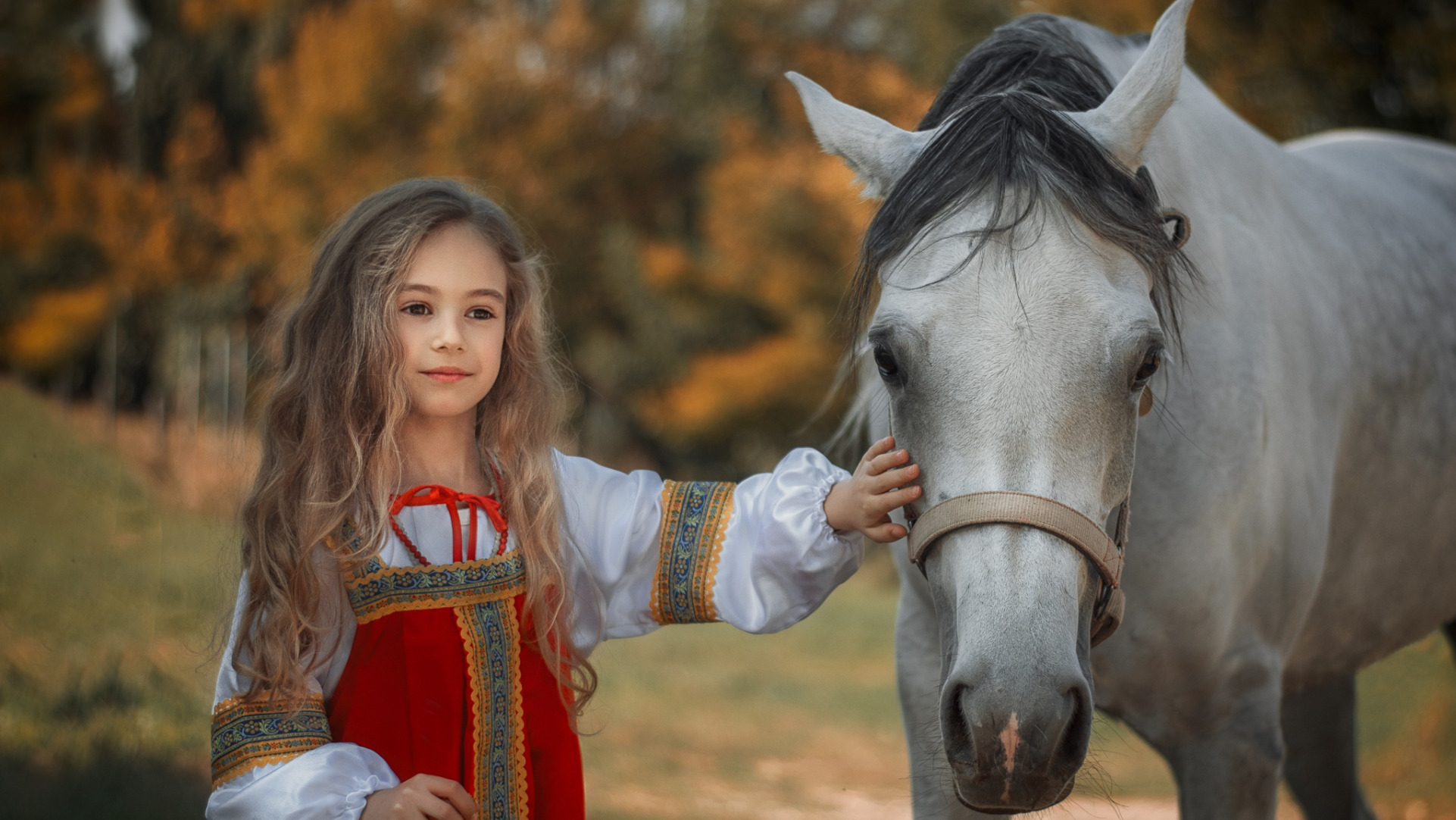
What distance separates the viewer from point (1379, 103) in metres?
6.20

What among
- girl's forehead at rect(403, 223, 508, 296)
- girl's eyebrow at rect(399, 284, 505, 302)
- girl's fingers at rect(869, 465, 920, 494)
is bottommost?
girl's fingers at rect(869, 465, 920, 494)

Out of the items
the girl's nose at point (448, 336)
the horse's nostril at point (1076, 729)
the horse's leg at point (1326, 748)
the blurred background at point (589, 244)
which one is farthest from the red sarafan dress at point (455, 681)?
the blurred background at point (589, 244)

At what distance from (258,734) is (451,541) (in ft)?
1.24

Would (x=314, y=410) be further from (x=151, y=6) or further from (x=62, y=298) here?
(x=151, y=6)

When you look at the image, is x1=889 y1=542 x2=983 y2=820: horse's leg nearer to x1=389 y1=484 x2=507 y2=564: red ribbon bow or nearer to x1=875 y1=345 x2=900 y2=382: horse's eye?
x1=875 y1=345 x2=900 y2=382: horse's eye

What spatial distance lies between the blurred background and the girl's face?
3.04 meters

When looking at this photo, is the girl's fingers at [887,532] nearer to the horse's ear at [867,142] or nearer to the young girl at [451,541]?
the young girl at [451,541]

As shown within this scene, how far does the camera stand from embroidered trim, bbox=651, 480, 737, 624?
1721mm

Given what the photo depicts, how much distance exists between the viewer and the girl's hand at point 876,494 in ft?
4.84

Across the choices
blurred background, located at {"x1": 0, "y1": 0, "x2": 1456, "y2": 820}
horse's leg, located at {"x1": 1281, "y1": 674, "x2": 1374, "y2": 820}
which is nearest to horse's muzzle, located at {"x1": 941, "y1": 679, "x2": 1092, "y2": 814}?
horse's leg, located at {"x1": 1281, "y1": 674, "x2": 1374, "y2": 820}

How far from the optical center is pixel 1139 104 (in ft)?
5.12

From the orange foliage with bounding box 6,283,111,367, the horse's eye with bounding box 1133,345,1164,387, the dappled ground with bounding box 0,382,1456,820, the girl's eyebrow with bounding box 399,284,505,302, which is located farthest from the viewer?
the orange foliage with bounding box 6,283,111,367

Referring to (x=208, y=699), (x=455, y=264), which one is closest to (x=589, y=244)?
(x=208, y=699)

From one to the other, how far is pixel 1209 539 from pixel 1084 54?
909mm
